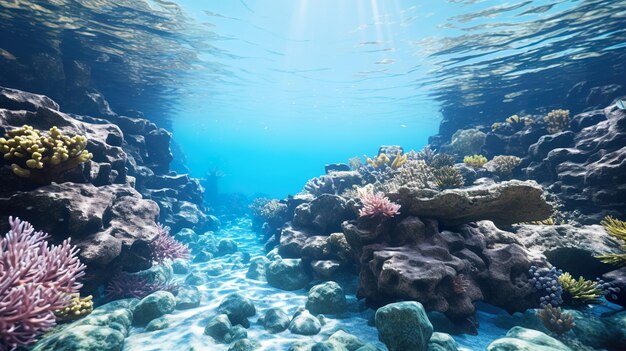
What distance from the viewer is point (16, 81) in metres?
13.0

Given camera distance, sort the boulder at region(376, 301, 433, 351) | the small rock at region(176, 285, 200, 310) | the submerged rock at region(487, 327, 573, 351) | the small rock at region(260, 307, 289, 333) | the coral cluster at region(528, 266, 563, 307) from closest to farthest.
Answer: the submerged rock at region(487, 327, 573, 351) < the boulder at region(376, 301, 433, 351) < the coral cluster at region(528, 266, 563, 307) < the small rock at region(260, 307, 289, 333) < the small rock at region(176, 285, 200, 310)

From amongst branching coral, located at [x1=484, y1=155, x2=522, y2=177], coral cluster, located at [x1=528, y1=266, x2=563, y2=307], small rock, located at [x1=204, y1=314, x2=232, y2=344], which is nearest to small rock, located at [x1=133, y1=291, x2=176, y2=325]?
small rock, located at [x1=204, y1=314, x2=232, y2=344]

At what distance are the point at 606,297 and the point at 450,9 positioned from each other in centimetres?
1299

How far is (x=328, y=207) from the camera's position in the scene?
9.41m

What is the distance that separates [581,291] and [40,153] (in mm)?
10384

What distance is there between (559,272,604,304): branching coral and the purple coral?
8276 millimetres

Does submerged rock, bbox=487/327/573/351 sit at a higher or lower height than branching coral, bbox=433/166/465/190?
lower

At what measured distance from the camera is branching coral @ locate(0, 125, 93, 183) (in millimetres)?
4672

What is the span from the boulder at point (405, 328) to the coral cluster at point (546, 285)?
2478mm

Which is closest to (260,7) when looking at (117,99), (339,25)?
(339,25)

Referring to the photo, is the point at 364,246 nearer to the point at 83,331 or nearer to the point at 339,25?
the point at 83,331

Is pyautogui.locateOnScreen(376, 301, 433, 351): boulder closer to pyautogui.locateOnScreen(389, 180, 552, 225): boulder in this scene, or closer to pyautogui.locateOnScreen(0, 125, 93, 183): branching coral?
pyautogui.locateOnScreen(389, 180, 552, 225): boulder

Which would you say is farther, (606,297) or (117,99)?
(117,99)

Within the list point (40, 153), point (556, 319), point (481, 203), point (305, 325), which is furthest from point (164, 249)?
point (556, 319)
